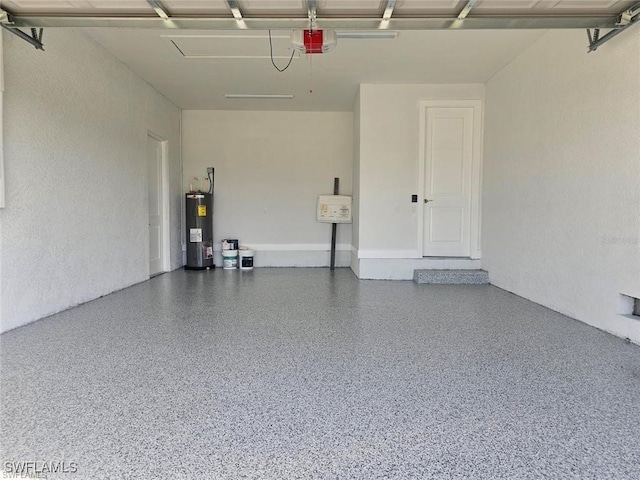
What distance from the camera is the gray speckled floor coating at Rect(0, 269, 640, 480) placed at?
146 centimetres

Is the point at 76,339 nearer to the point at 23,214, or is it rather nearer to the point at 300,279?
the point at 23,214

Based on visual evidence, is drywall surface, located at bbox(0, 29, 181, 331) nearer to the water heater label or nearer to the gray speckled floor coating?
the gray speckled floor coating

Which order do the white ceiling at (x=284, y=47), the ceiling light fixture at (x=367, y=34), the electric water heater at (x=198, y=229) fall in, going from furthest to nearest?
1. the electric water heater at (x=198, y=229)
2. the ceiling light fixture at (x=367, y=34)
3. the white ceiling at (x=284, y=47)

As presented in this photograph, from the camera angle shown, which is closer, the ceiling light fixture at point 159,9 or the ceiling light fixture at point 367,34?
the ceiling light fixture at point 159,9

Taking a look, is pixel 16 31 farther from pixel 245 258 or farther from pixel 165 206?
pixel 245 258

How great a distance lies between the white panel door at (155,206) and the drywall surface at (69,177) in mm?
553

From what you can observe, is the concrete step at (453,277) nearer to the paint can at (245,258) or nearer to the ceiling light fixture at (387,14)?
the paint can at (245,258)

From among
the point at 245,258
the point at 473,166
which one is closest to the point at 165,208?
the point at 245,258

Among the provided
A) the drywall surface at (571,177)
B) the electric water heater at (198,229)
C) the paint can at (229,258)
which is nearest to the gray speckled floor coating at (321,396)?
the drywall surface at (571,177)

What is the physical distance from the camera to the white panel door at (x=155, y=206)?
6.15 meters

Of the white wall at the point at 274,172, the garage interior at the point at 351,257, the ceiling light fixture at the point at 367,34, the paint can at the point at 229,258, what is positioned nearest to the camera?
the garage interior at the point at 351,257

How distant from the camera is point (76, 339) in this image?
294cm

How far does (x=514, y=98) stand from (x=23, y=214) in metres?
5.28

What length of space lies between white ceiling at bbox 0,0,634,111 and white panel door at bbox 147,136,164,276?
3.14 feet
